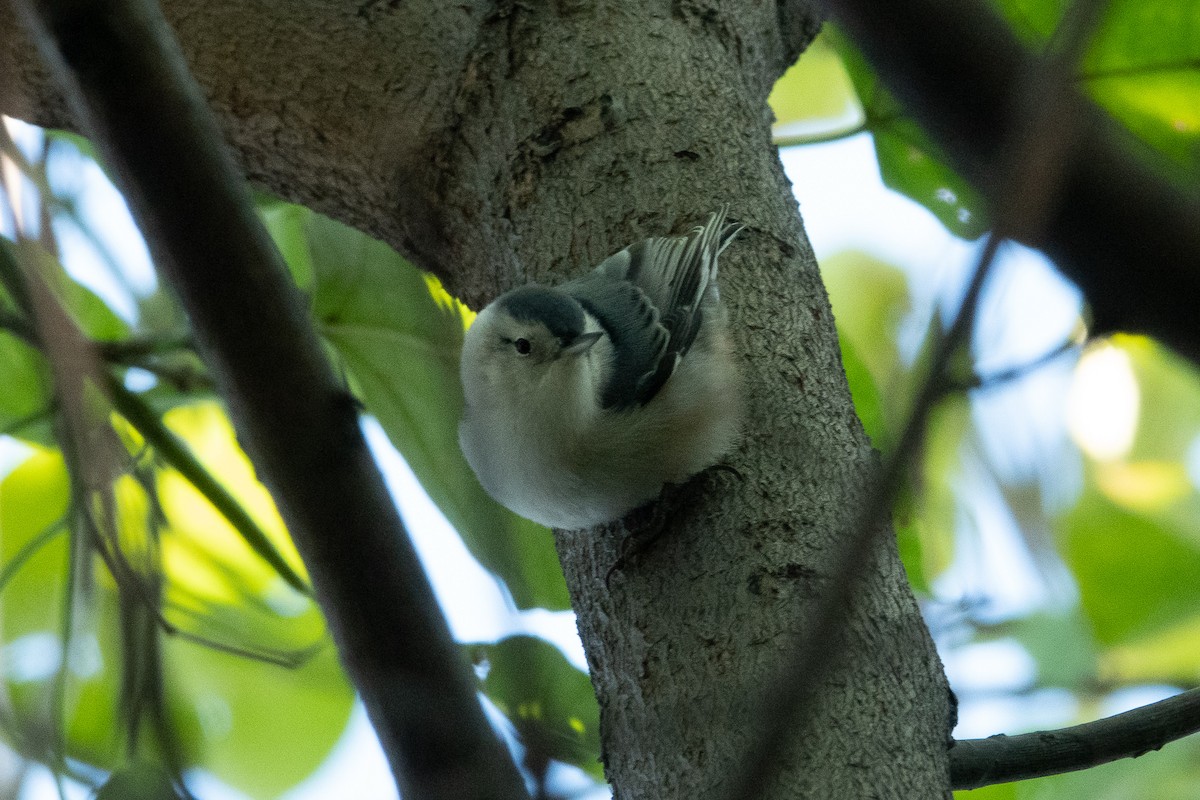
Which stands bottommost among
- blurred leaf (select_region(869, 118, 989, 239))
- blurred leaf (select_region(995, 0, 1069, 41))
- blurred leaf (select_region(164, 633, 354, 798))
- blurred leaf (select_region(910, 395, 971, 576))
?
blurred leaf (select_region(910, 395, 971, 576))

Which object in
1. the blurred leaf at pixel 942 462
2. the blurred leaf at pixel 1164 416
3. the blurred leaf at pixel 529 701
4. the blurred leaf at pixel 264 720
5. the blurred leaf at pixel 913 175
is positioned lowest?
the blurred leaf at pixel 529 701

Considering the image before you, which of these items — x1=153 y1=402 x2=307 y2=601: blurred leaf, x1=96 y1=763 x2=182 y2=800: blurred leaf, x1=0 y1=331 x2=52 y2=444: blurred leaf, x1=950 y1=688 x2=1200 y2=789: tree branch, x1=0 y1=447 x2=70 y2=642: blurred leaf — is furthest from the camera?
x1=153 y1=402 x2=307 y2=601: blurred leaf

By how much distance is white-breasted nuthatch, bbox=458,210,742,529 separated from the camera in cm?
164

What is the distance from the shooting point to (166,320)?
1.69 metres

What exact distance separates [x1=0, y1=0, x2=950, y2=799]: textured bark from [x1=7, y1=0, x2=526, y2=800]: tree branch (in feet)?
2.35

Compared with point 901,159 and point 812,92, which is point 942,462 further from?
point 812,92

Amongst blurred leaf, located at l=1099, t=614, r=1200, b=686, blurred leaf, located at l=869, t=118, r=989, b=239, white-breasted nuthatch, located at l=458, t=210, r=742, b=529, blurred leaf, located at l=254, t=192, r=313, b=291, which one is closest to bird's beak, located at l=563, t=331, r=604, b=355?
white-breasted nuthatch, located at l=458, t=210, r=742, b=529

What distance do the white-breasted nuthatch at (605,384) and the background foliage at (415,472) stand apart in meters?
0.11

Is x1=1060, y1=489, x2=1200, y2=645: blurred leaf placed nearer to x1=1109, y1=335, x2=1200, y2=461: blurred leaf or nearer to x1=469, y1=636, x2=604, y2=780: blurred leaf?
x1=1109, y1=335, x2=1200, y2=461: blurred leaf

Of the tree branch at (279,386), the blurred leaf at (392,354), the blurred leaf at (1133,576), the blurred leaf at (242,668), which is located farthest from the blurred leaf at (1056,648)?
the tree branch at (279,386)

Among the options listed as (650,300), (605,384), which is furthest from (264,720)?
(650,300)

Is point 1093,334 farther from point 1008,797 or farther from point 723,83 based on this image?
point 1008,797

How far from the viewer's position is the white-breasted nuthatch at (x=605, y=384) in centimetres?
164

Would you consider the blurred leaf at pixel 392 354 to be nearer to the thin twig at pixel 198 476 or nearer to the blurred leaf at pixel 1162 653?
the thin twig at pixel 198 476
